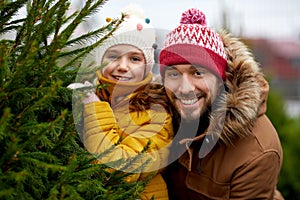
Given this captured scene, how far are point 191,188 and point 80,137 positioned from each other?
1063 millimetres

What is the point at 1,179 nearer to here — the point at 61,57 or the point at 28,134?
the point at 28,134

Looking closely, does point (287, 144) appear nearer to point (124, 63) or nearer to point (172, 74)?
point (172, 74)

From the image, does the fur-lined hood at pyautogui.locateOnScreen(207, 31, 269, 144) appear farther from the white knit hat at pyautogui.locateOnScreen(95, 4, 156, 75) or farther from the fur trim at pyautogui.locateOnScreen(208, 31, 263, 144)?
the white knit hat at pyautogui.locateOnScreen(95, 4, 156, 75)

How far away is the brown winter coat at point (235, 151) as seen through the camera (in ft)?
10.1

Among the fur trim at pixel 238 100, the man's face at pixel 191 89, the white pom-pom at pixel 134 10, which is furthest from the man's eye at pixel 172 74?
the white pom-pom at pixel 134 10

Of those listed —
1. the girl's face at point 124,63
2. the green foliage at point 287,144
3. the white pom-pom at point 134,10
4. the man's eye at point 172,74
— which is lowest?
the green foliage at point 287,144

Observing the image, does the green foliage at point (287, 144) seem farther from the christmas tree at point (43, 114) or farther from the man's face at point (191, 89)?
the christmas tree at point (43, 114)

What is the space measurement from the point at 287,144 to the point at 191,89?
14.4 ft

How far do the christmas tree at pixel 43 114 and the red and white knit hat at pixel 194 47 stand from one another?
0.83 meters

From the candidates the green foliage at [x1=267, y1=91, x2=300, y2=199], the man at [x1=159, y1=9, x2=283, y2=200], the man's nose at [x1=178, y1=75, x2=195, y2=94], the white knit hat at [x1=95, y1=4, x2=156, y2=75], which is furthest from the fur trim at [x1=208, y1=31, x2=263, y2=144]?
the green foliage at [x1=267, y1=91, x2=300, y2=199]

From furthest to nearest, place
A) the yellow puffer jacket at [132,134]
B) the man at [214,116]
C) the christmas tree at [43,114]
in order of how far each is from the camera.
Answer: the man at [214,116]
the yellow puffer jacket at [132,134]
the christmas tree at [43,114]

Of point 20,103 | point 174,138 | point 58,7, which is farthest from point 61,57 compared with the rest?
point 174,138

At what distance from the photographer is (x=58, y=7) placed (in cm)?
216

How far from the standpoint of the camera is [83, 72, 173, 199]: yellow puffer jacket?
98.4 inches
